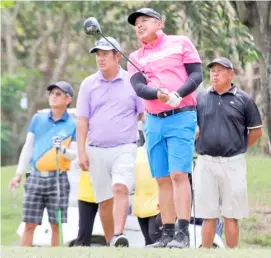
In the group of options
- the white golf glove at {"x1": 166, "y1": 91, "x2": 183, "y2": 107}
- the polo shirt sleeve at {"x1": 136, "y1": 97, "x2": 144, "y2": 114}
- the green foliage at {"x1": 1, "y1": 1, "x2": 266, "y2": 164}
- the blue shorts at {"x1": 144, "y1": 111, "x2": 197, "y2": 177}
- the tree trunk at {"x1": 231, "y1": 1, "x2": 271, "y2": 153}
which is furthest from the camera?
the green foliage at {"x1": 1, "y1": 1, "x2": 266, "y2": 164}

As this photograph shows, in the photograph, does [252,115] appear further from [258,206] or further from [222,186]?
[258,206]

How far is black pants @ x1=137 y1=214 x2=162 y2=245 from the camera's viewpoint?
10133mm

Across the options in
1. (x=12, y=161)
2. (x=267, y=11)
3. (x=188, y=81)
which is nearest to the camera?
(x=188, y=81)

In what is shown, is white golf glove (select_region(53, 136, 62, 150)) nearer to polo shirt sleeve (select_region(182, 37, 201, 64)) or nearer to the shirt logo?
the shirt logo

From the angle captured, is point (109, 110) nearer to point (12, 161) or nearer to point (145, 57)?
point (145, 57)

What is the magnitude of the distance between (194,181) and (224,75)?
1.06 metres

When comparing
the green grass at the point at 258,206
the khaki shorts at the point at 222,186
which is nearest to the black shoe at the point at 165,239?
the khaki shorts at the point at 222,186

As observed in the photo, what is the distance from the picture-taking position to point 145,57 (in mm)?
9031

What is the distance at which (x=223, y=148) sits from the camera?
9.73 metres

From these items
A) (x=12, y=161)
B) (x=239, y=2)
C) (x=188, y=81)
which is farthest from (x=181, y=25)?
(x=12, y=161)

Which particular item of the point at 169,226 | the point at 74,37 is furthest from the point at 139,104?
the point at 74,37

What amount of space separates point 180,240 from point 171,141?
850 mm

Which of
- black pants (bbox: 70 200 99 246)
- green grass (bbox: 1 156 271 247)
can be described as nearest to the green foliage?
green grass (bbox: 1 156 271 247)

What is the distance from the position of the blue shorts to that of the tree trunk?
8.78ft
